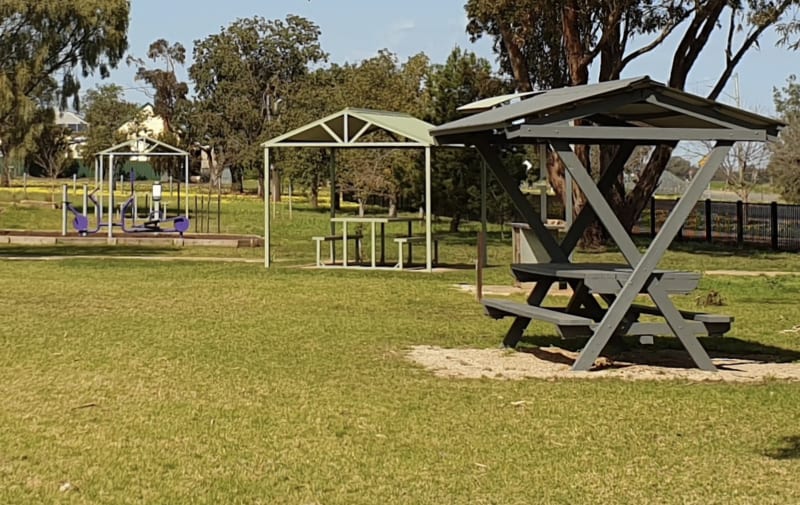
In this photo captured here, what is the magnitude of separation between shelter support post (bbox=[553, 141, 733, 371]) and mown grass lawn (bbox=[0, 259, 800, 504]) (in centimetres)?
54

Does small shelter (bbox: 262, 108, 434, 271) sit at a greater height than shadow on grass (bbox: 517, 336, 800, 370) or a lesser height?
greater

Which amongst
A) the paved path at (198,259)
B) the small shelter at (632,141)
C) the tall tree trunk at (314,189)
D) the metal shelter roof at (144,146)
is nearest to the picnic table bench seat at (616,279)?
the small shelter at (632,141)

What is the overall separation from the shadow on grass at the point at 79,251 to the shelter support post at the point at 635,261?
1726 centimetres

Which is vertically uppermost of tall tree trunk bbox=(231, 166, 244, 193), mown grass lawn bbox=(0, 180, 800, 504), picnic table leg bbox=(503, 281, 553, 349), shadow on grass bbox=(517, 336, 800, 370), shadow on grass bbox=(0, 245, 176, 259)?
tall tree trunk bbox=(231, 166, 244, 193)

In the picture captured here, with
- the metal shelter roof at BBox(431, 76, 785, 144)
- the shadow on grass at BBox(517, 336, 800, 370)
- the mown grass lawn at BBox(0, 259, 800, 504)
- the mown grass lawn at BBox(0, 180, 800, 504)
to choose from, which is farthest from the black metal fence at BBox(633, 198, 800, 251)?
the metal shelter roof at BBox(431, 76, 785, 144)

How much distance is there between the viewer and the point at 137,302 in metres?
14.6

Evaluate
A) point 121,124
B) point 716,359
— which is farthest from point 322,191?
point 716,359

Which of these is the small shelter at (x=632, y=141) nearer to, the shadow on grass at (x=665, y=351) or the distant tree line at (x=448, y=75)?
the shadow on grass at (x=665, y=351)

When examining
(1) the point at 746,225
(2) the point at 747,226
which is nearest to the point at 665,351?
(2) the point at 747,226

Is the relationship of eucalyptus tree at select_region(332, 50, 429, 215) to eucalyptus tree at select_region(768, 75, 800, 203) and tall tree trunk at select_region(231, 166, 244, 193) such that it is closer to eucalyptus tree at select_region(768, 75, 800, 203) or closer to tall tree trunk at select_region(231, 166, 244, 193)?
eucalyptus tree at select_region(768, 75, 800, 203)

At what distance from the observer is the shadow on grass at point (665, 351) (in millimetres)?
10070

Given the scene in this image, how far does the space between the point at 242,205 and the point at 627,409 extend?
45.4m

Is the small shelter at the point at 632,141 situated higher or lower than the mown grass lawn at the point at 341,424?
higher

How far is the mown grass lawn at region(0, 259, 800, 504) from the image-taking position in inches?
228
